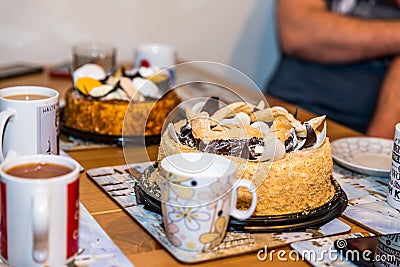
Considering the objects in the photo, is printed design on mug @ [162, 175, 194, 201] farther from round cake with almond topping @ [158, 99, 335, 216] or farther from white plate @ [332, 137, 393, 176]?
white plate @ [332, 137, 393, 176]

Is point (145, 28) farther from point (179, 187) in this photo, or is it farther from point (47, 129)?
point (179, 187)

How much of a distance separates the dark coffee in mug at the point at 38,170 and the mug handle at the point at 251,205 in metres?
0.23

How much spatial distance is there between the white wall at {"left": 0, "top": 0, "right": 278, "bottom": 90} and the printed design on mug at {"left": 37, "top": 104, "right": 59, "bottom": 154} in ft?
3.44

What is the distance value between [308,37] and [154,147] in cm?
95

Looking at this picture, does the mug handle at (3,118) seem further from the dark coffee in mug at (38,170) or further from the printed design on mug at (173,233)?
the printed design on mug at (173,233)

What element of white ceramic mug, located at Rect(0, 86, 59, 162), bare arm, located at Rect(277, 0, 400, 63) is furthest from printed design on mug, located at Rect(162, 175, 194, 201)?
bare arm, located at Rect(277, 0, 400, 63)

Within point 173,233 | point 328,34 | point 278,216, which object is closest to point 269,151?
point 278,216

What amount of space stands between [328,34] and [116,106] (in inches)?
35.3

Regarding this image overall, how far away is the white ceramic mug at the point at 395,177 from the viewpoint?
101 cm

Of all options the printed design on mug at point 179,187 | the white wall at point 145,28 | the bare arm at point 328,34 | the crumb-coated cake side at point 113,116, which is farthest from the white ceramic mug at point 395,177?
the white wall at point 145,28

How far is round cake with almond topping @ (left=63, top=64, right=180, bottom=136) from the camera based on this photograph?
1294mm

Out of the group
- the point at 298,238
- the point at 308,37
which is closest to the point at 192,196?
the point at 298,238

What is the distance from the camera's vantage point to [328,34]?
1.94 meters

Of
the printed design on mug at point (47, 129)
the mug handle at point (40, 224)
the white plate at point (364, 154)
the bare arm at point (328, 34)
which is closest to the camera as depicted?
the mug handle at point (40, 224)
